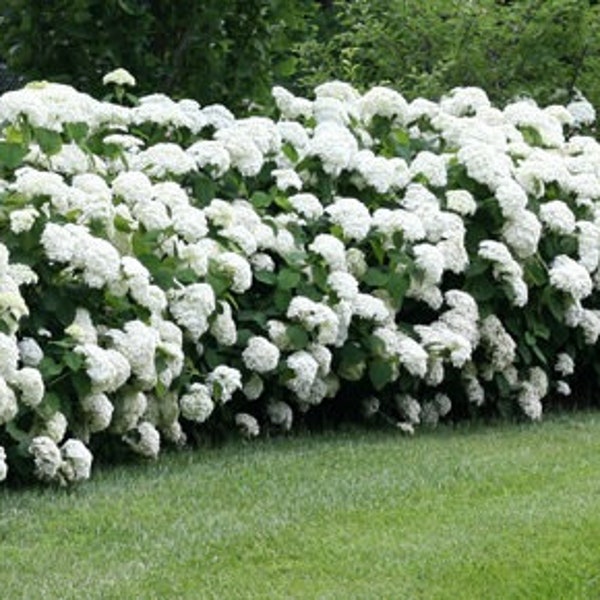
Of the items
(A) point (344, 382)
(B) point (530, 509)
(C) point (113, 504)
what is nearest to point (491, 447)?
(A) point (344, 382)

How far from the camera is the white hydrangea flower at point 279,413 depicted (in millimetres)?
7523

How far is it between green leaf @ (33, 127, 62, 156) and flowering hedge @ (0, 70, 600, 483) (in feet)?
0.04

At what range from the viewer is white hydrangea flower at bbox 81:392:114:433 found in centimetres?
644

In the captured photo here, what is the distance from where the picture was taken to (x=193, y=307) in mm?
6961

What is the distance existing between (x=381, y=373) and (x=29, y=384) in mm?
1895

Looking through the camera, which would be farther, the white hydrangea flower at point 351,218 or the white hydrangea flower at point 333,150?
the white hydrangea flower at point 333,150

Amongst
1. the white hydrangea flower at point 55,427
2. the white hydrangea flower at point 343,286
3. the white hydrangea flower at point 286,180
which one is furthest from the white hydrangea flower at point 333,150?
the white hydrangea flower at point 55,427

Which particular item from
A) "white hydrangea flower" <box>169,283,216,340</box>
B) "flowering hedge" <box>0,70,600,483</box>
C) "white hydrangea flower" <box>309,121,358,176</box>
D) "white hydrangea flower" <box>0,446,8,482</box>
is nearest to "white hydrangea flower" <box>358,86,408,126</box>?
"flowering hedge" <box>0,70,600,483</box>

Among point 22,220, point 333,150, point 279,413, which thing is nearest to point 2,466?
point 22,220

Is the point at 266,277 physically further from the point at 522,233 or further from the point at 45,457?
the point at 45,457

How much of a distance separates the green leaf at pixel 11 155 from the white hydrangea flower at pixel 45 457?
49.9 inches

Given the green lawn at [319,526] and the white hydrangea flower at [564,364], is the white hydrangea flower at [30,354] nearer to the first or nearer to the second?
the green lawn at [319,526]

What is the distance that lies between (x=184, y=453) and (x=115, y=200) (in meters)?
1.09

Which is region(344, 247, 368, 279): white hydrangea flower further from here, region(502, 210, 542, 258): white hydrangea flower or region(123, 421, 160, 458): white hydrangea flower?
region(123, 421, 160, 458): white hydrangea flower
